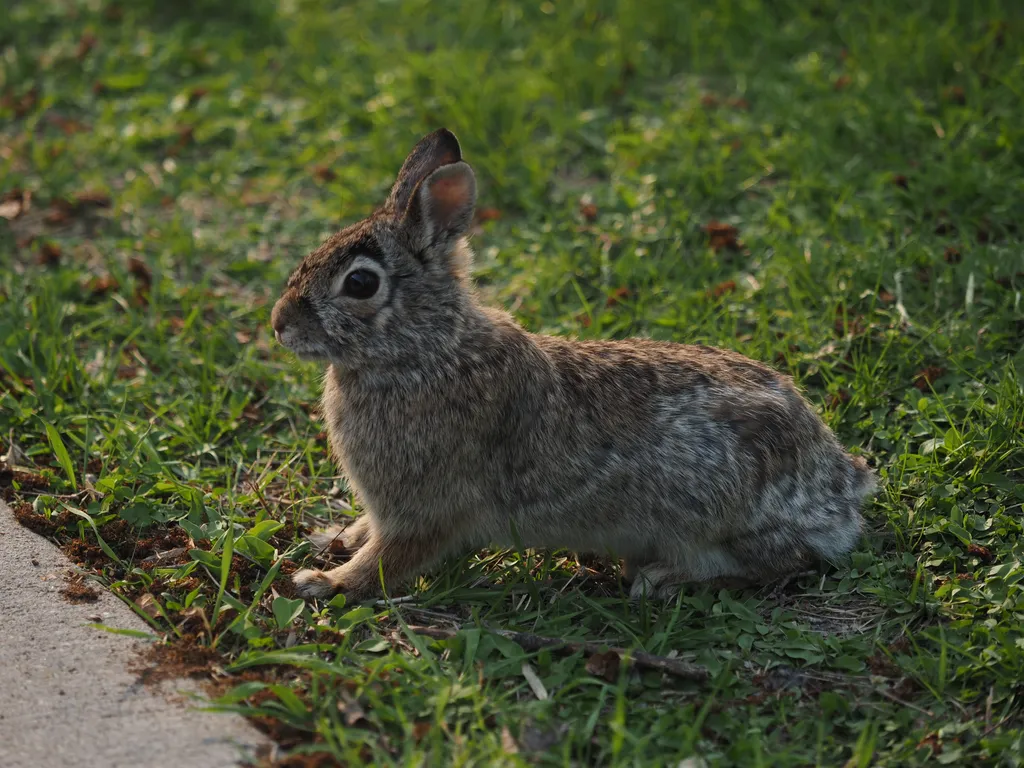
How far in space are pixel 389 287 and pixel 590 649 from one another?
1491mm

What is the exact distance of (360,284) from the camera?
4363 millimetres

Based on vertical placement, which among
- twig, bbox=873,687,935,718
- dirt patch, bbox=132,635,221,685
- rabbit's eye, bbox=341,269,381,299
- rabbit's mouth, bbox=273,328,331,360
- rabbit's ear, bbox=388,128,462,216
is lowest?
twig, bbox=873,687,935,718

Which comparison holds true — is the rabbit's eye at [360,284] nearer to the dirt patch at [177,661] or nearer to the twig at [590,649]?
the twig at [590,649]

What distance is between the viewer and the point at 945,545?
177 inches

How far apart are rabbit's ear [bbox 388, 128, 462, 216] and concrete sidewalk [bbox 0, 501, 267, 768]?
1832mm

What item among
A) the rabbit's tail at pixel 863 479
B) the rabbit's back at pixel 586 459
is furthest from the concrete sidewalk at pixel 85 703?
the rabbit's tail at pixel 863 479

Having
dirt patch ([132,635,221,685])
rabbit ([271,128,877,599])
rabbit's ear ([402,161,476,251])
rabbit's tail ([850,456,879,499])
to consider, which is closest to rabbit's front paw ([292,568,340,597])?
rabbit ([271,128,877,599])

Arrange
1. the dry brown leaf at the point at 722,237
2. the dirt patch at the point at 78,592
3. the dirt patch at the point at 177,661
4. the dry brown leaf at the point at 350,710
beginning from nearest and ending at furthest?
the dry brown leaf at the point at 350,710
the dirt patch at the point at 177,661
the dirt patch at the point at 78,592
the dry brown leaf at the point at 722,237

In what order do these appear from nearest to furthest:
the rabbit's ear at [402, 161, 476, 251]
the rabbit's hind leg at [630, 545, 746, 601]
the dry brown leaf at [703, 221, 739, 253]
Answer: the rabbit's ear at [402, 161, 476, 251] < the rabbit's hind leg at [630, 545, 746, 601] < the dry brown leaf at [703, 221, 739, 253]

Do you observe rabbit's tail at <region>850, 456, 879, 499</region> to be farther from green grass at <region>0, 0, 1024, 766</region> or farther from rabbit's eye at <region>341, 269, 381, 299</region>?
rabbit's eye at <region>341, 269, 381, 299</region>

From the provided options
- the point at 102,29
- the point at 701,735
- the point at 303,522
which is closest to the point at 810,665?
the point at 701,735

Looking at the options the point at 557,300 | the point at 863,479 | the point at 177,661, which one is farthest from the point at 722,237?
the point at 177,661

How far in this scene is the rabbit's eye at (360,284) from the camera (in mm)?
4363

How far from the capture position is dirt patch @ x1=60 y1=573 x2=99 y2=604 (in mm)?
4188
